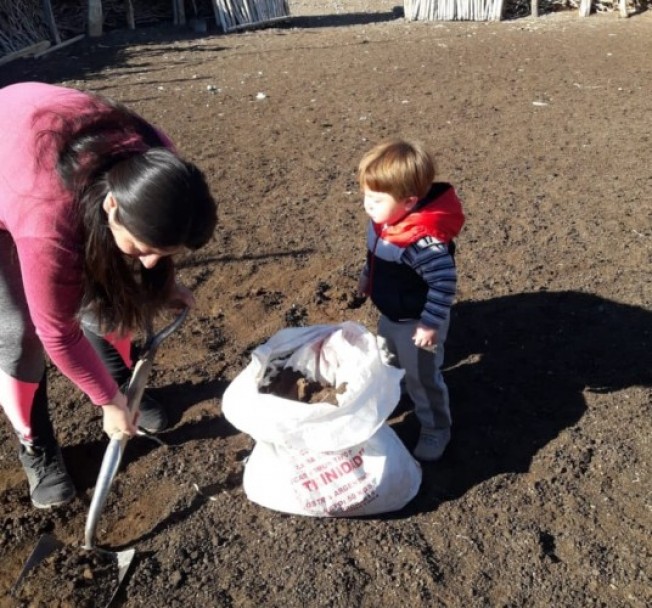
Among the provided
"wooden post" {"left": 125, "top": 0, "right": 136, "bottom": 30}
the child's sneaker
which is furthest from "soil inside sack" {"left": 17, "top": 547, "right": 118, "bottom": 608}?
"wooden post" {"left": 125, "top": 0, "right": 136, "bottom": 30}

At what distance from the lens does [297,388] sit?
8.90 ft

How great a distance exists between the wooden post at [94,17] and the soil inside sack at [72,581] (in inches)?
423

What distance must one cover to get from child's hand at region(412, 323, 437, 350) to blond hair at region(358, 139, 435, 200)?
1.48ft

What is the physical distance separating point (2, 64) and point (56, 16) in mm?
2375

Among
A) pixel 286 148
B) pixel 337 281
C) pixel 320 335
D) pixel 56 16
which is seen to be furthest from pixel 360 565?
pixel 56 16

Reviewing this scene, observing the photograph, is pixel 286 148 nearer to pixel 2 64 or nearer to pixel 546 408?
pixel 546 408

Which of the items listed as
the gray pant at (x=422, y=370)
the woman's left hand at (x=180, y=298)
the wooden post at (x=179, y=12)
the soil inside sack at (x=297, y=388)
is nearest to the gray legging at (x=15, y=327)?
the woman's left hand at (x=180, y=298)

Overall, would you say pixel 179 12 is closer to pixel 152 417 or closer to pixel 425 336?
pixel 152 417

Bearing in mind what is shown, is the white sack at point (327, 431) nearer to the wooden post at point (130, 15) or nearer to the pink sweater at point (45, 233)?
the pink sweater at point (45, 233)

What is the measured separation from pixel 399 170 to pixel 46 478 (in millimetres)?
1717

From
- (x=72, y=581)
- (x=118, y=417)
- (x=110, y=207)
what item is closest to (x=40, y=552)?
(x=72, y=581)

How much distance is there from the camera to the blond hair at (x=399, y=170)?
242 centimetres

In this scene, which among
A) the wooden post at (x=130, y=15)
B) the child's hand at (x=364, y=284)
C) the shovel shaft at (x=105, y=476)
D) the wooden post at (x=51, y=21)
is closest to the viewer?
the shovel shaft at (x=105, y=476)

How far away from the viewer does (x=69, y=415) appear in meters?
3.23
